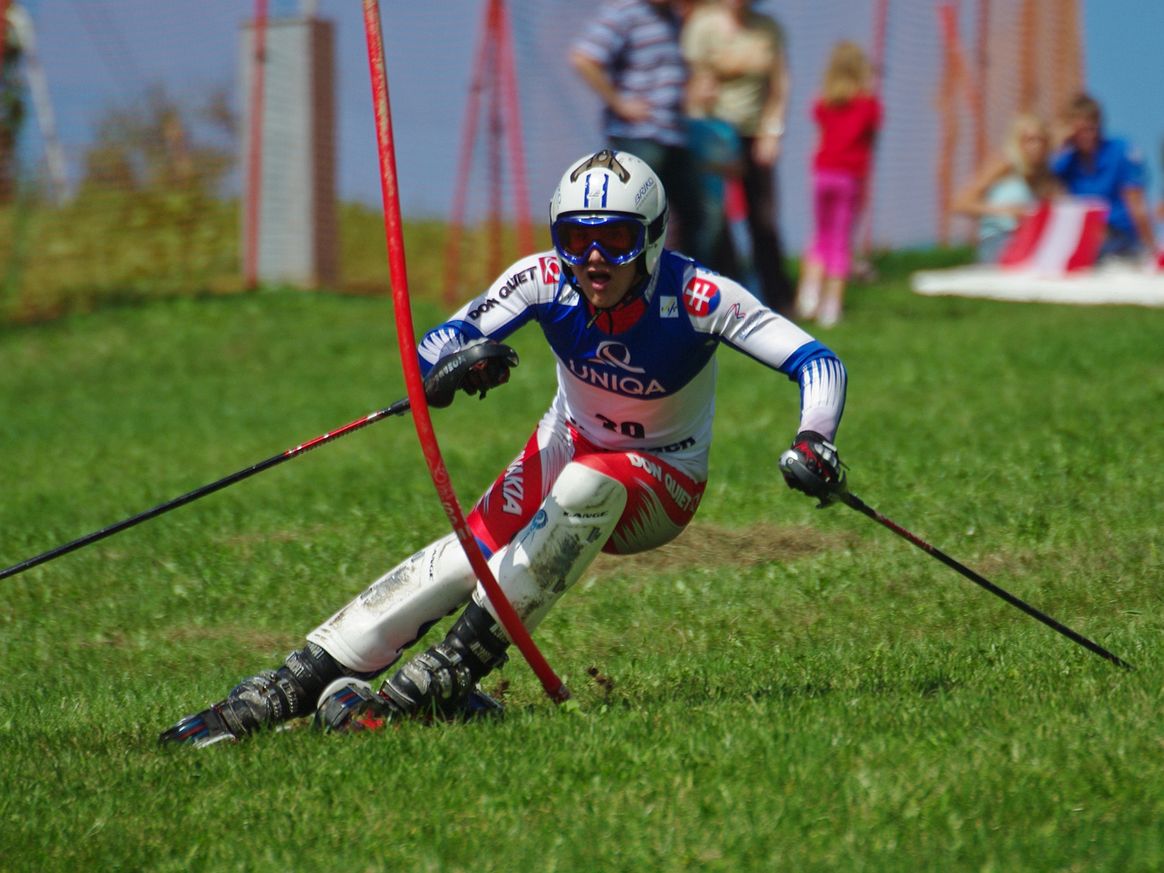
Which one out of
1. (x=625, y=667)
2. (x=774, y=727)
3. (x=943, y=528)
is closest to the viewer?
(x=774, y=727)

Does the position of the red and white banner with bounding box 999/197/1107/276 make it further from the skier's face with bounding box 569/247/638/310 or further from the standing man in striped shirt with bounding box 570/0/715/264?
the skier's face with bounding box 569/247/638/310

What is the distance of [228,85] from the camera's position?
64.0 ft

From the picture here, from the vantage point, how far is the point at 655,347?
245 inches

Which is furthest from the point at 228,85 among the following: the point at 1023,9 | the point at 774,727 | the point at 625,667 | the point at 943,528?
the point at 774,727

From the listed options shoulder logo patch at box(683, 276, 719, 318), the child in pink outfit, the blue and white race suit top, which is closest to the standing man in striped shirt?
the child in pink outfit

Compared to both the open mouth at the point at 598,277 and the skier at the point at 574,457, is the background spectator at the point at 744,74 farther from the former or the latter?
the open mouth at the point at 598,277

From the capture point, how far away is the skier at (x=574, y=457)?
5922 mm

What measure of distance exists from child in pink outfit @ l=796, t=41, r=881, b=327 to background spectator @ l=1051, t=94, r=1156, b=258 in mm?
3211

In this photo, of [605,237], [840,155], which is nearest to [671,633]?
[605,237]

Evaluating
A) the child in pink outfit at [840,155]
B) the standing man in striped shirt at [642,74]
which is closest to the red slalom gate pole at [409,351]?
the standing man in striped shirt at [642,74]

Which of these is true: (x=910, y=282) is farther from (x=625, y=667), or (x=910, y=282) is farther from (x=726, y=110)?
(x=625, y=667)

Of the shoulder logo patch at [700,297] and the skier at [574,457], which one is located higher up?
the shoulder logo patch at [700,297]

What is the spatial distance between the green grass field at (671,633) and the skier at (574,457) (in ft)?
0.90

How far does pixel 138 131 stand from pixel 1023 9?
1229 cm
